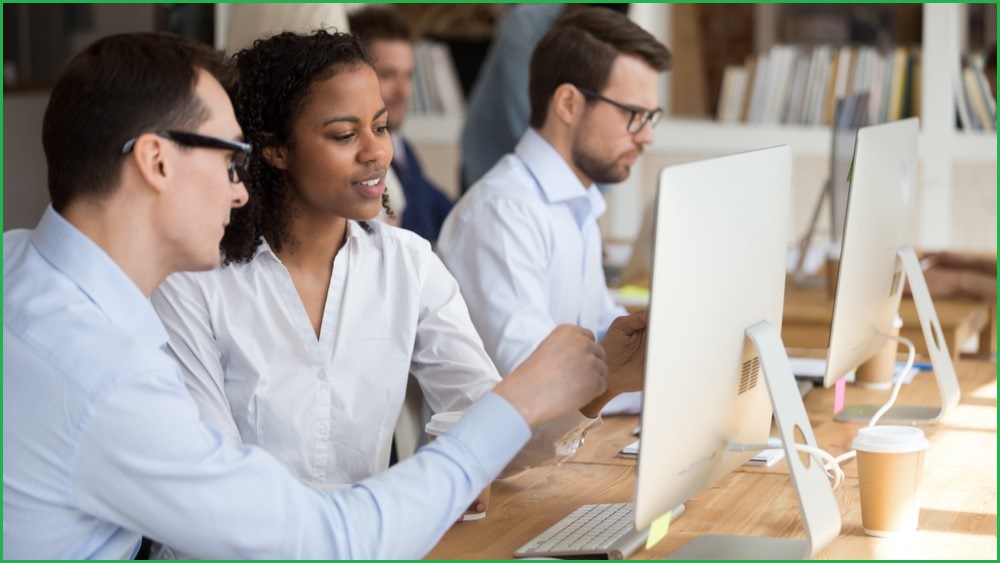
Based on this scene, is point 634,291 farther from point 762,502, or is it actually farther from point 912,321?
point 762,502

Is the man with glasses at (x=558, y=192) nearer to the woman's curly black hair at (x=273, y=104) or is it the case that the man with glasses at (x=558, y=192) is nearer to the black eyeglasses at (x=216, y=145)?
the woman's curly black hair at (x=273, y=104)

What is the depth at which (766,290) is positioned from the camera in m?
1.54

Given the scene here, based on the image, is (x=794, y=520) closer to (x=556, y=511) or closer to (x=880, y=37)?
(x=556, y=511)

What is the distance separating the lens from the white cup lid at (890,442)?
1569 millimetres

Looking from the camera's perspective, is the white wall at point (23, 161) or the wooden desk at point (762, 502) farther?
the white wall at point (23, 161)

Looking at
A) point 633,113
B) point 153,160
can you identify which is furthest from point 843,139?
point 153,160

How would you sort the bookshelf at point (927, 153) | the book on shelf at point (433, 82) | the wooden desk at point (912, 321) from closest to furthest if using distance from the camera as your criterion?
1. the wooden desk at point (912, 321)
2. the bookshelf at point (927, 153)
3. the book on shelf at point (433, 82)

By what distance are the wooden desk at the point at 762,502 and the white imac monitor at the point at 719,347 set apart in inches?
3.3

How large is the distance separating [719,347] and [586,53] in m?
1.46

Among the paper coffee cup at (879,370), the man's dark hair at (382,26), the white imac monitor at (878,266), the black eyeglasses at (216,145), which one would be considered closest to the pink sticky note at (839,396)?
the white imac monitor at (878,266)

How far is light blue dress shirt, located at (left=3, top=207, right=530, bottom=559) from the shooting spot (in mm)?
1229

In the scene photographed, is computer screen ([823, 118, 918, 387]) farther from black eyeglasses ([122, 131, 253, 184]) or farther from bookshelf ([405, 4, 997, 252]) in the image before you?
bookshelf ([405, 4, 997, 252])

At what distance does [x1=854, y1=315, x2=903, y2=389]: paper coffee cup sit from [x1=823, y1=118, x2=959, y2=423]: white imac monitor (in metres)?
0.14

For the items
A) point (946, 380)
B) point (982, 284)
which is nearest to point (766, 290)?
point (946, 380)
